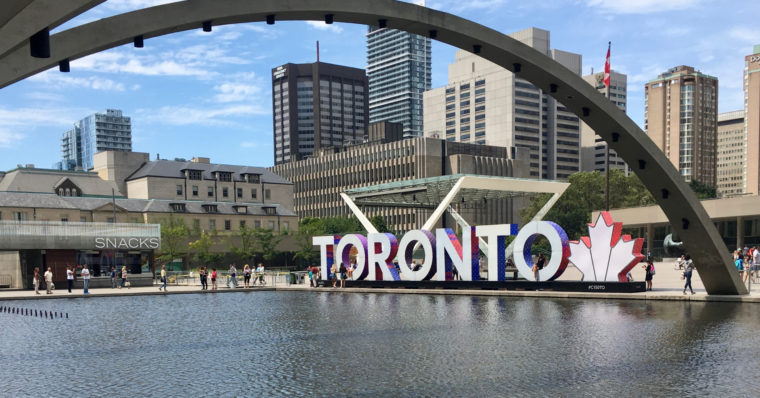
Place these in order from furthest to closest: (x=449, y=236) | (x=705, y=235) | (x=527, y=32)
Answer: (x=527, y=32) < (x=449, y=236) < (x=705, y=235)

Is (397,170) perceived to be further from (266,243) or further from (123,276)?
(123,276)

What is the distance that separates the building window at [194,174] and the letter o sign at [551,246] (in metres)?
75.3

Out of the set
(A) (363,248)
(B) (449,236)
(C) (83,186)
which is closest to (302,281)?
(A) (363,248)

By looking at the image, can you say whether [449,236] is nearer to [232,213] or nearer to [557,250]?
[557,250]

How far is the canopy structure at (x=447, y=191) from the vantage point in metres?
46.5

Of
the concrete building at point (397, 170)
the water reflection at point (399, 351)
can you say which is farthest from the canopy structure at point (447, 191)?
the concrete building at point (397, 170)

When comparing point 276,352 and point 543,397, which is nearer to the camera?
point 543,397

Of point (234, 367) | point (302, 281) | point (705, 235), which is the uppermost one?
point (705, 235)

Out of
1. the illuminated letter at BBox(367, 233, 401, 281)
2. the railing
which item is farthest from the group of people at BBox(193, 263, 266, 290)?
the illuminated letter at BBox(367, 233, 401, 281)

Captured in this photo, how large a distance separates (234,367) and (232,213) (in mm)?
84689

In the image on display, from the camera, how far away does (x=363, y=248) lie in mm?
41750

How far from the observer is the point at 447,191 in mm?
51469

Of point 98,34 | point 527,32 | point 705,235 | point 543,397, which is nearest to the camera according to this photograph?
point 98,34

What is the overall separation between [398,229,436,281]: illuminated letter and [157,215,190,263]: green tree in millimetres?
41423
